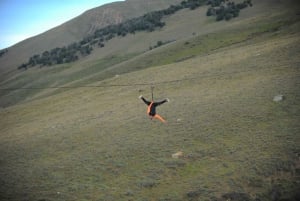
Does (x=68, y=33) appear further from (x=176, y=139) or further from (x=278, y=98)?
(x=176, y=139)

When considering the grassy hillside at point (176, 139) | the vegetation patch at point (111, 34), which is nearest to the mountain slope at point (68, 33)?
the vegetation patch at point (111, 34)

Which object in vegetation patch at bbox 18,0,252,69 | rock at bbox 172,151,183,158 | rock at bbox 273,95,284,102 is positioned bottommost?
rock at bbox 273,95,284,102

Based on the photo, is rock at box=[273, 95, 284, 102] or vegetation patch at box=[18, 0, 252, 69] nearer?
rock at box=[273, 95, 284, 102]

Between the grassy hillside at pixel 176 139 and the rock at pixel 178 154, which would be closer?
the grassy hillside at pixel 176 139

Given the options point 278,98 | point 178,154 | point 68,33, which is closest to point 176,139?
point 178,154

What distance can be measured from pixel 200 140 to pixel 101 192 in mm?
9033

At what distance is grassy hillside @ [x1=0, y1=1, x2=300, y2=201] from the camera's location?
70.4 feet

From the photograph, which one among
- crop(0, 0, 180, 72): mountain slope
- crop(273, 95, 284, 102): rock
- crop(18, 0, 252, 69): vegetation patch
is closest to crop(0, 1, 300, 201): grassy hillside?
crop(273, 95, 284, 102): rock

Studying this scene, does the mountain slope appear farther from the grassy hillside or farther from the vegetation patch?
the grassy hillside

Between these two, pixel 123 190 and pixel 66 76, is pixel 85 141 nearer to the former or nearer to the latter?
pixel 123 190

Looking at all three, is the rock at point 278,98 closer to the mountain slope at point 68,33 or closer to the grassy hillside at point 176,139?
the grassy hillside at point 176,139

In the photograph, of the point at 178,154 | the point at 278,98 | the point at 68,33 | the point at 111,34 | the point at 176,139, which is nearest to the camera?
the point at 178,154

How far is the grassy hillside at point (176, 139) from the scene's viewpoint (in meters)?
21.5

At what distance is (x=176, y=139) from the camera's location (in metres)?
27.2
